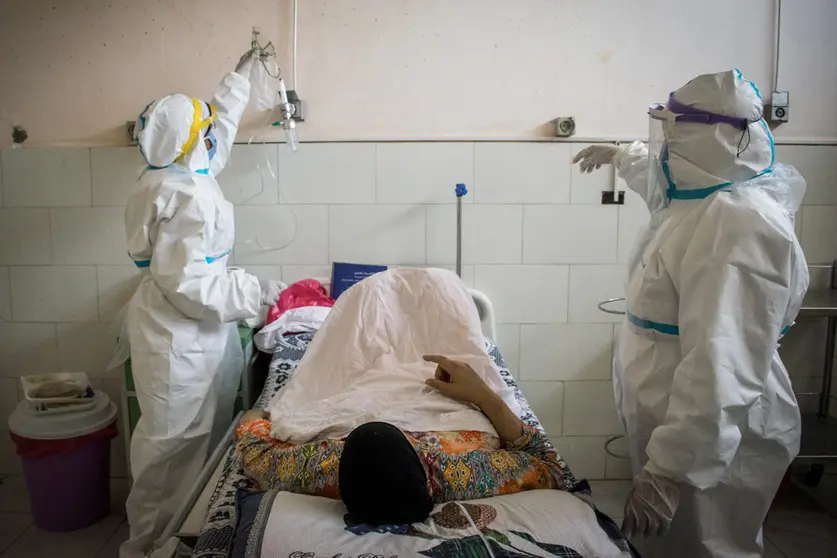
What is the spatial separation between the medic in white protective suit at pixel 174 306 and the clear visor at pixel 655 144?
1.35m

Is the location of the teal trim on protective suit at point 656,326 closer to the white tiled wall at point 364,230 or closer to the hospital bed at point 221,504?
the hospital bed at point 221,504

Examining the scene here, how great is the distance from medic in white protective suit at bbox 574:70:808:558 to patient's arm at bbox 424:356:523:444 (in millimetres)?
312

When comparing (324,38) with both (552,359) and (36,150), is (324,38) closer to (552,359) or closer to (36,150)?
(36,150)

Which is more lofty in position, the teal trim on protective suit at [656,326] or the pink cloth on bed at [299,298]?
the teal trim on protective suit at [656,326]

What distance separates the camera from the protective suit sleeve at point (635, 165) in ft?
6.16

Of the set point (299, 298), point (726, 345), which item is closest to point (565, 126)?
point (299, 298)

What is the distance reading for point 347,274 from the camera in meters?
2.48

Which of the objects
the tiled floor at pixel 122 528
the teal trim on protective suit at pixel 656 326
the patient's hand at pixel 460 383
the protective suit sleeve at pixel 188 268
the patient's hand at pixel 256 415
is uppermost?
the protective suit sleeve at pixel 188 268

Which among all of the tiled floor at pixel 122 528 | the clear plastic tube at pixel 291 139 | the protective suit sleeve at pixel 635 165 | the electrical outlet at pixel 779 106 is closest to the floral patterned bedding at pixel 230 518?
the protective suit sleeve at pixel 635 165

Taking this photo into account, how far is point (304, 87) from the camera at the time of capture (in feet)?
8.04

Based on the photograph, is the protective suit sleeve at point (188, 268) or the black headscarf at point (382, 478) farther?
the protective suit sleeve at point (188, 268)

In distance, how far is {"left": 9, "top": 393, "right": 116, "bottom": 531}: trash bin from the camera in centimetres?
219

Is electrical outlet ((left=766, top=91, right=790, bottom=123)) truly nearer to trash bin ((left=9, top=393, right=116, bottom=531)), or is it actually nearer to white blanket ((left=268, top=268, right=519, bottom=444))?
white blanket ((left=268, top=268, right=519, bottom=444))

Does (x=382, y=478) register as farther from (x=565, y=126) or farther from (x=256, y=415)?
(x=565, y=126)
